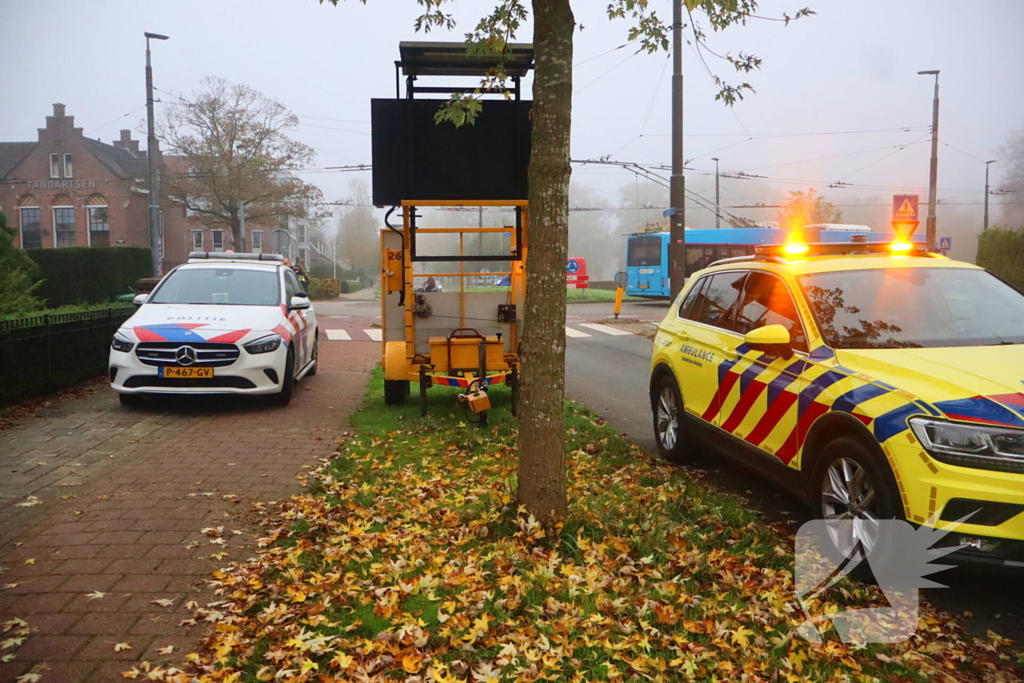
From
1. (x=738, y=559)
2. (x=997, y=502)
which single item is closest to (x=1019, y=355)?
(x=997, y=502)

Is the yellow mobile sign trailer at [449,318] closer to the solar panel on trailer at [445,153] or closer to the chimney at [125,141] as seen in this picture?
the solar panel on trailer at [445,153]

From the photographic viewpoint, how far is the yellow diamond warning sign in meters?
15.2

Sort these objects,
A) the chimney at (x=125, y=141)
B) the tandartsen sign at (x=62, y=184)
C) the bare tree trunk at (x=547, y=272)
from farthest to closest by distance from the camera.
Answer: the chimney at (x=125, y=141), the tandartsen sign at (x=62, y=184), the bare tree trunk at (x=547, y=272)

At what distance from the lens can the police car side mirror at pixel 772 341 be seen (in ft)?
17.1

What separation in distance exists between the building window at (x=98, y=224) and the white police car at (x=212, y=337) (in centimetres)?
5534

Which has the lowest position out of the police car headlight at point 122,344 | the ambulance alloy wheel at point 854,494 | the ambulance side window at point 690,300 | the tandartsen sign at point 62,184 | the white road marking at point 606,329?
the white road marking at point 606,329

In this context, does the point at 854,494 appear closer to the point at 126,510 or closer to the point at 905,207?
the point at 126,510

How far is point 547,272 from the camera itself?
481 cm

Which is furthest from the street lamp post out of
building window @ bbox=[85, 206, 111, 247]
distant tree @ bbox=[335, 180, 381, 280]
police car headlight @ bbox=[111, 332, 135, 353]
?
distant tree @ bbox=[335, 180, 381, 280]

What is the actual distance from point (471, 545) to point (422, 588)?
2.22ft

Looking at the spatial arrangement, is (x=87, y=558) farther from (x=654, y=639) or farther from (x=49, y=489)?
(x=654, y=639)

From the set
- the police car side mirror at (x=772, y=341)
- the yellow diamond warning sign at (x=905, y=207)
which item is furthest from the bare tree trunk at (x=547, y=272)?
the yellow diamond warning sign at (x=905, y=207)

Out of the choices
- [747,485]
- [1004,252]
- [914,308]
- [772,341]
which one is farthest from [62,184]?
[914,308]

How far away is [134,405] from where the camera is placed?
30.9 ft
